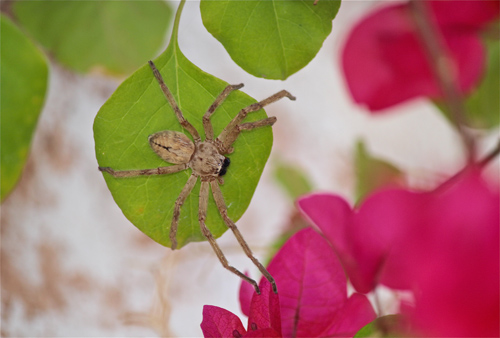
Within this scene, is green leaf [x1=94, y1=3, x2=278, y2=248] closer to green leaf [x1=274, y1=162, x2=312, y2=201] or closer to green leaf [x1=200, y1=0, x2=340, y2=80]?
Answer: green leaf [x1=200, y1=0, x2=340, y2=80]

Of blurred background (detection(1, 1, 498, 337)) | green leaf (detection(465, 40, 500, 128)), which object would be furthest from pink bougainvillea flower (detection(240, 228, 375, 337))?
green leaf (detection(465, 40, 500, 128))

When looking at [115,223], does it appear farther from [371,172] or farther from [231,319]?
[231,319]

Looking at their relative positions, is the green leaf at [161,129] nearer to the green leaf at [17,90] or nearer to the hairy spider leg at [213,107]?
the hairy spider leg at [213,107]

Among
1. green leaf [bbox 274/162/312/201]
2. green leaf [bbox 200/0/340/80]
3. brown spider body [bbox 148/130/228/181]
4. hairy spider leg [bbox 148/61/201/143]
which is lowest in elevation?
green leaf [bbox 274/162/312/201]

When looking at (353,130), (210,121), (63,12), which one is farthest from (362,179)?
(353,130)

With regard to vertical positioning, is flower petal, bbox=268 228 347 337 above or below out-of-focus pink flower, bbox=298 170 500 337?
below

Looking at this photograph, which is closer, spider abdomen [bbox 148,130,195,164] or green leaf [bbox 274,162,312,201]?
spider abdomen [bbox 148,130,195,164]
